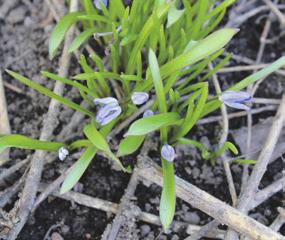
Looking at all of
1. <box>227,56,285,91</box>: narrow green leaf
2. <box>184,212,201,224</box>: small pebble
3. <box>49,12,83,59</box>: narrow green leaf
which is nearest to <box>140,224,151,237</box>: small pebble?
<box>184,212,201,224</box>: small pebble

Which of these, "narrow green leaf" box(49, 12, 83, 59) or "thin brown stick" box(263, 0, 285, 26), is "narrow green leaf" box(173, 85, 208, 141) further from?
"thin brown stick" box(263, 0, 285, 26)

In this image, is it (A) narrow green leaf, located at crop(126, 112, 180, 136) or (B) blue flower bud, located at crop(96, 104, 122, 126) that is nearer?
(A) narrow green leaf, located at crop(126, 112, 180, 136)

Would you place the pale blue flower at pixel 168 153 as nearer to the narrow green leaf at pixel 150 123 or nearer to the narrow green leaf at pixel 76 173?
the narrow green leaf at pixel 150 123

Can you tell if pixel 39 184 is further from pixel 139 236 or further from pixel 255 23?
pixel 255 23

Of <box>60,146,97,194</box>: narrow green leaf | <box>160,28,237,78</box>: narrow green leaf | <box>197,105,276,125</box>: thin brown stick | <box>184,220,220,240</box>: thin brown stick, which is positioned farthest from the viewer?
<box>197,105,276,125</box>: thin brown stick

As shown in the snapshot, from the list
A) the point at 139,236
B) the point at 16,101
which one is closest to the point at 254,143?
the point at 139,236

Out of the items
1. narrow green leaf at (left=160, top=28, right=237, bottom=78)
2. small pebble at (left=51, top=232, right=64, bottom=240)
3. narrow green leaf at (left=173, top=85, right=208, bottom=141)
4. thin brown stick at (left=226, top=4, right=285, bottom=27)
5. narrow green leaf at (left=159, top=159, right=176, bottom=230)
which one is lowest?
small pebble at (left=51, top=232, right=64, bottom=240)

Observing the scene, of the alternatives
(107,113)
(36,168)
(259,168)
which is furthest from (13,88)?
(259,168)

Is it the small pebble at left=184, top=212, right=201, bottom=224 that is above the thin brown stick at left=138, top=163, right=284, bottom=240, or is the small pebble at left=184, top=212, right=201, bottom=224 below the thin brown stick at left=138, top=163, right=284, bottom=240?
above
